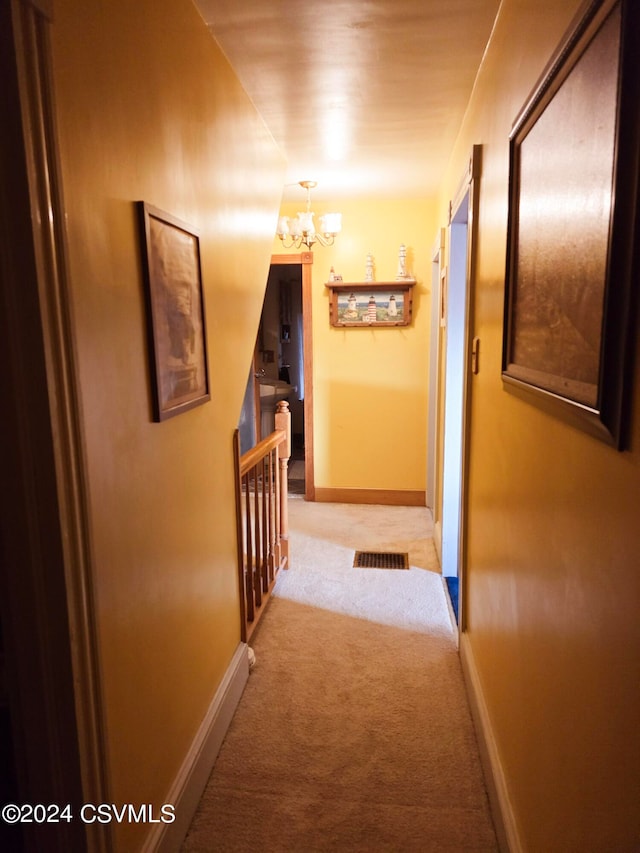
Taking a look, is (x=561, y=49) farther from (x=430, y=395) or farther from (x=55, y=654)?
(x=430, y=395)

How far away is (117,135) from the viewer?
1166mm

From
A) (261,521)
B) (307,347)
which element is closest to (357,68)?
(261,521)

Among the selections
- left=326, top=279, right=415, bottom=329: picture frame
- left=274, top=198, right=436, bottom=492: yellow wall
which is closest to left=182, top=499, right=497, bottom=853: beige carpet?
left=274, top=198, right=436, bottom=492: yellow wall

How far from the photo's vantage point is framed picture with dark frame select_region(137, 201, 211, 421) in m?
1.32

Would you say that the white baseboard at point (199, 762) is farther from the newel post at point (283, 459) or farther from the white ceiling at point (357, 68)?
the white ceiling at point (357, 68)

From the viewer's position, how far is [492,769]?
1.62 metres

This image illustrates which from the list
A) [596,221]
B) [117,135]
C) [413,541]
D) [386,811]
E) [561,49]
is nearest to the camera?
[596,221]

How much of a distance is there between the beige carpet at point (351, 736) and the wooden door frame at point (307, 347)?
154 centimetres

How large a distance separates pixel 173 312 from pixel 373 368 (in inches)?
121

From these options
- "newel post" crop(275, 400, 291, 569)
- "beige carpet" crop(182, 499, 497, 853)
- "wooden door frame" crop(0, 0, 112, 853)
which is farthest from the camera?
"newel post" crop(275, 400, 291, 569)

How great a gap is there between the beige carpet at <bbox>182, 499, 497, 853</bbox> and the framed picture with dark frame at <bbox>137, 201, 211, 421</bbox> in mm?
1246

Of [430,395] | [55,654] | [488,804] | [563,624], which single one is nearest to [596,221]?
[563,624]

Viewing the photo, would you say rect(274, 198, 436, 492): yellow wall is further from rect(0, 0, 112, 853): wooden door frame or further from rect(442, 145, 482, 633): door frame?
rect(0, 0, 112, 853): wooden door frame

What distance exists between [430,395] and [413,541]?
1.19 meters
